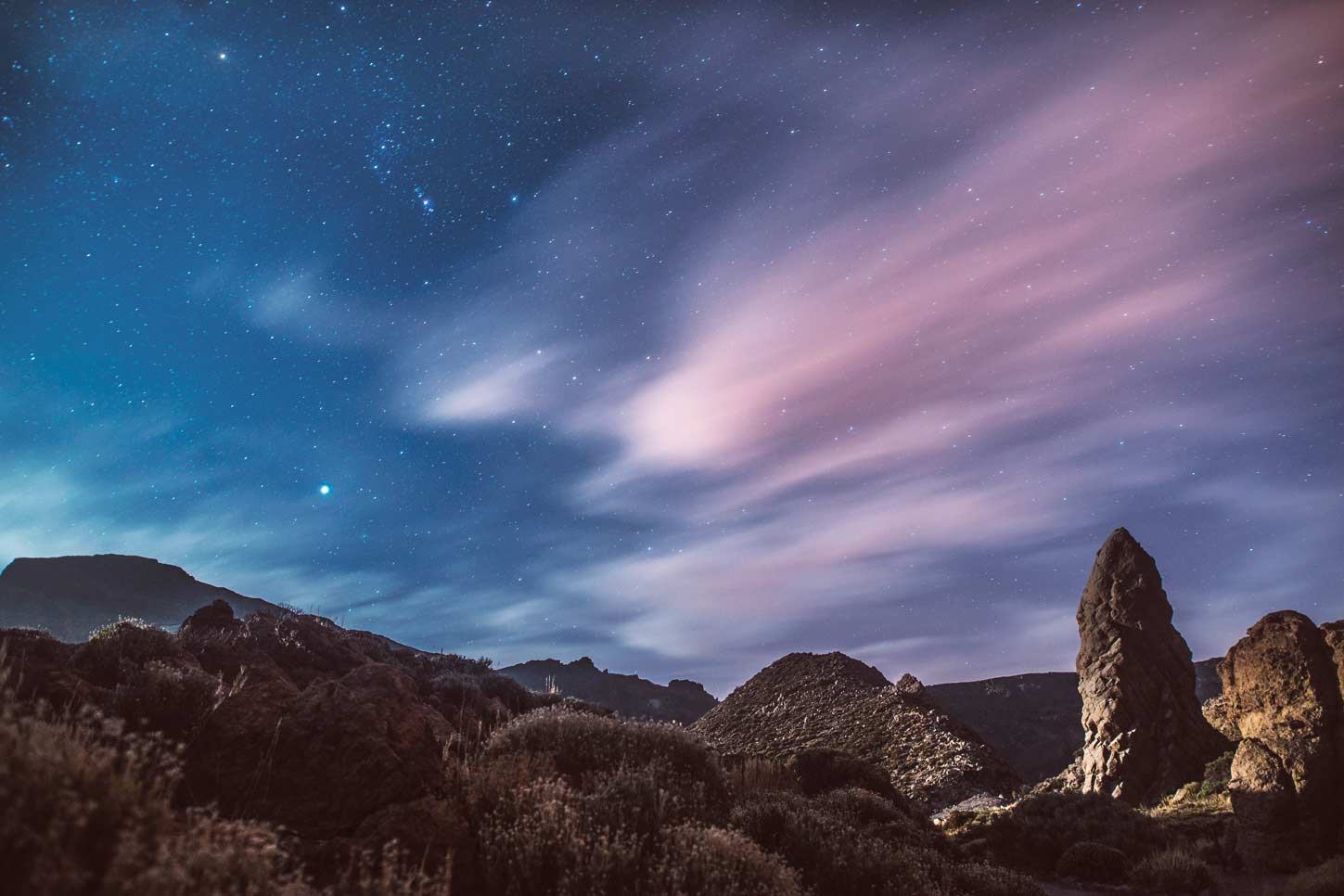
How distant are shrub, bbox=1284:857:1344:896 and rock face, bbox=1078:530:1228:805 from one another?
1567 cm

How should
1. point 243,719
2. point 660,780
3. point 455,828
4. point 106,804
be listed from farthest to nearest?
point 660,780 → point 243,719 → point 455,828 → point 106,804

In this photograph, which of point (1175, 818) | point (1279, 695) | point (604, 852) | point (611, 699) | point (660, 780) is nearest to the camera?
point (604, 852)

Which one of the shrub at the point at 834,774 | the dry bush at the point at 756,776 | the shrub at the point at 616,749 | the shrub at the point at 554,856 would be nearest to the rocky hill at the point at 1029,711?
the shrub at the point at 834,774

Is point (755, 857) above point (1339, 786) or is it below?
above

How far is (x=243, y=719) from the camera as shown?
7594mm

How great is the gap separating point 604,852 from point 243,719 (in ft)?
14.4

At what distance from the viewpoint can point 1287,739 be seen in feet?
58.4

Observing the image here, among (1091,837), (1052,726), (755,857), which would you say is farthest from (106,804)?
(1052,726)

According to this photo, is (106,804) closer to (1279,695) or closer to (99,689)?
(99,689)

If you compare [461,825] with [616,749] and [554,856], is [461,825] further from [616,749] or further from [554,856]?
[616,749]

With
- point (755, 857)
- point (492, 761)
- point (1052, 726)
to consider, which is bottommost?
point (1052, 726)

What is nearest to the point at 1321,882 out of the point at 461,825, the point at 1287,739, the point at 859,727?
the point at 1287,739

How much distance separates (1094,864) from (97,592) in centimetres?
16024

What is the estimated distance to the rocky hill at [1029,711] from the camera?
69.4m
